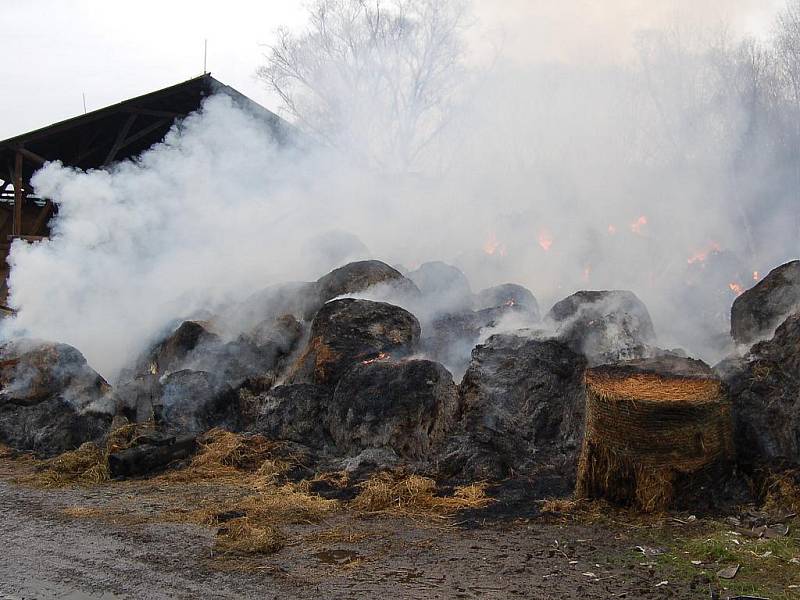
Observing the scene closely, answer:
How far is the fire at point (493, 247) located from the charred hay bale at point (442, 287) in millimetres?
4583

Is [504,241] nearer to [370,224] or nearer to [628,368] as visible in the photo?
[370,224]

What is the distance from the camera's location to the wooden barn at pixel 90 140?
1542cm

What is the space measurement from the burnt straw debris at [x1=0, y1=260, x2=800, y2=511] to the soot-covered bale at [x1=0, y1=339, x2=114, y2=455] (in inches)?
0.9

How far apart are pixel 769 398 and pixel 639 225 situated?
40.3ft

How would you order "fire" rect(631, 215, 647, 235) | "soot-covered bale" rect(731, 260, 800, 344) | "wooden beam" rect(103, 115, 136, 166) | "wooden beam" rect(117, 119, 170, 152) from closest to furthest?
"soot-covered bale" rect(731, 260, 800, 344) < "wooden beam" rect(103, 115, 136, 166) < "wooden beam" rect(117, 119, 170, 152) < "fire" rect(631, 215, 647, 235)

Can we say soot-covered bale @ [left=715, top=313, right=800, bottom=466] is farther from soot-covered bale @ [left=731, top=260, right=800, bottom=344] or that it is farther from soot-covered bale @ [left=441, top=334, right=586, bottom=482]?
soot-covered bale @ [left=441, top=334, right=586, bottom=482]

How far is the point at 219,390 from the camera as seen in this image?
8828mm

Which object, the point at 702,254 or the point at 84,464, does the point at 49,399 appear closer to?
the point at 84,464

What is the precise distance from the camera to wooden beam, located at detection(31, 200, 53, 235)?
16750mm

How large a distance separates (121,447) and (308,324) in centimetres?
317

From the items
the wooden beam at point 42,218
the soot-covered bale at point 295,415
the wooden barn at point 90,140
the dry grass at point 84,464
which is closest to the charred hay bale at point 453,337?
the soot-covered bale at point 295,415

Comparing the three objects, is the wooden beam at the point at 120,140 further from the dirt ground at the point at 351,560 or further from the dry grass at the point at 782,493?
the dry grass at the point at 782,493

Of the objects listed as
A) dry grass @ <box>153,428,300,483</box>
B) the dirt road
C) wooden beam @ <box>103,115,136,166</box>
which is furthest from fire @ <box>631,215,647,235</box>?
the dirt road

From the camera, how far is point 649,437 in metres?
5.18
